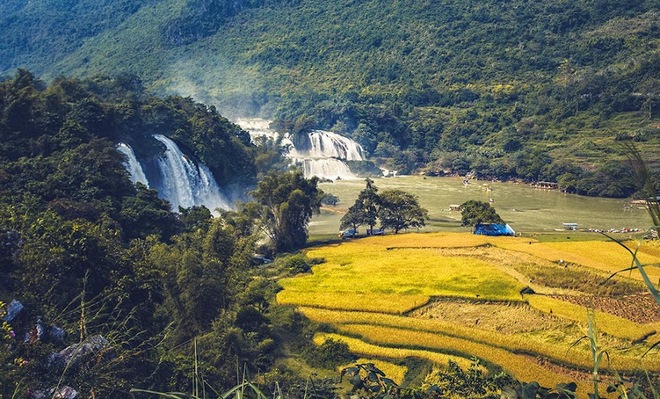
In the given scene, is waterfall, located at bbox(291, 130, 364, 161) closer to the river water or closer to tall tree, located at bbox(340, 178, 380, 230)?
the river water

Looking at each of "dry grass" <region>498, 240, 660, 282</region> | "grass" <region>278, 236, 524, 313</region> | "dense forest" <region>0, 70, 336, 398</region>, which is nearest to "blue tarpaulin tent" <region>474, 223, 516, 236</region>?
"dry grass" <region>498, 240, 660, 282</region>

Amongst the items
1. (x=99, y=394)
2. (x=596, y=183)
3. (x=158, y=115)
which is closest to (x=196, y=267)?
(x=99, y=394)

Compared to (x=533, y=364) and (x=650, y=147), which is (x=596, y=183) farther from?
(x=533, y=364)

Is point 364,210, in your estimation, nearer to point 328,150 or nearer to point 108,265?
point 108,265

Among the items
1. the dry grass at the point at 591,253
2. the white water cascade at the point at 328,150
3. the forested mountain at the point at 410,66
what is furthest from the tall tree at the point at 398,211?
the white water cascade at the point at 328,150

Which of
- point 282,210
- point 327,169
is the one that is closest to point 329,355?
point 282,210

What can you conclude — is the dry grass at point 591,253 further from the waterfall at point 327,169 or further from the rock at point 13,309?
the waterfall at point 327,169
